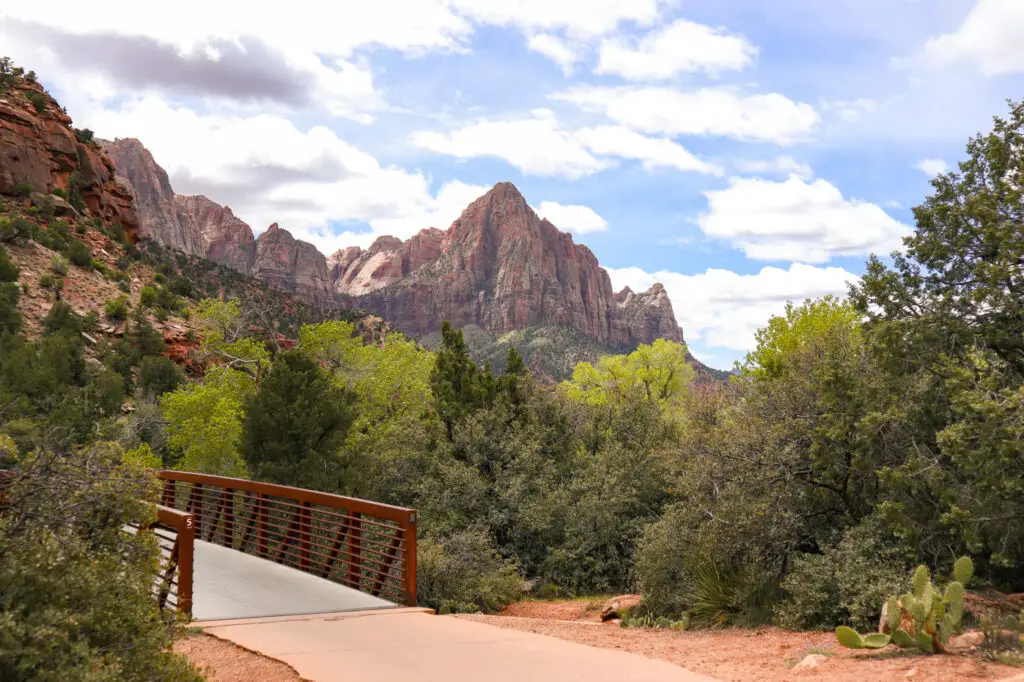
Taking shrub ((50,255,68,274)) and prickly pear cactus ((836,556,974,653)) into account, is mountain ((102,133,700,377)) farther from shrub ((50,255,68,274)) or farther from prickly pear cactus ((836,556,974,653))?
prickly pear cactus ((836,556,974,653))

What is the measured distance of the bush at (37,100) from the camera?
60.9 m

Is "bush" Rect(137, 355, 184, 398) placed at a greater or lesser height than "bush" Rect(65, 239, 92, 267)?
lesser

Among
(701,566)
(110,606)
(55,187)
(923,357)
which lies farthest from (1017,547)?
(55,187)

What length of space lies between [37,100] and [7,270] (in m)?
25.1

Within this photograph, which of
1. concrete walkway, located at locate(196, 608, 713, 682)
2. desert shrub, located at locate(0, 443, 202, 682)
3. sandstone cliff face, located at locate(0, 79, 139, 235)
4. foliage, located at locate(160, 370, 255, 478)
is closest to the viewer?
desert shrub, located at locate(0, 443, 202, 682)

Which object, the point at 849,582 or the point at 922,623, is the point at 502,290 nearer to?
the point at 849,582

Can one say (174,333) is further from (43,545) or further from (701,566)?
(43,545)

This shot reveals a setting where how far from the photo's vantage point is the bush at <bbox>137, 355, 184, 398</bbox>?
3912 centimetres

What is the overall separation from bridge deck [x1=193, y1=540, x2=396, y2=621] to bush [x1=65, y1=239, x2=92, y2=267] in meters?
44.6

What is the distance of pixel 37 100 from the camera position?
201 ft

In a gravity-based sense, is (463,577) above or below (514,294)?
below

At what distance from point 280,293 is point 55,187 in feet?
81.8

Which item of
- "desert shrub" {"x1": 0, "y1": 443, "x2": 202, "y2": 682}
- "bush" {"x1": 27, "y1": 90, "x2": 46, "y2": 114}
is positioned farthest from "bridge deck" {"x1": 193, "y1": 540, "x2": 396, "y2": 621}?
"bush" {"x1": 27, "y1": 90, "x2": 46, "y2": 114}

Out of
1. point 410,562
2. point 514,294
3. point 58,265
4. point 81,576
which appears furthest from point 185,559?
point 514,294
